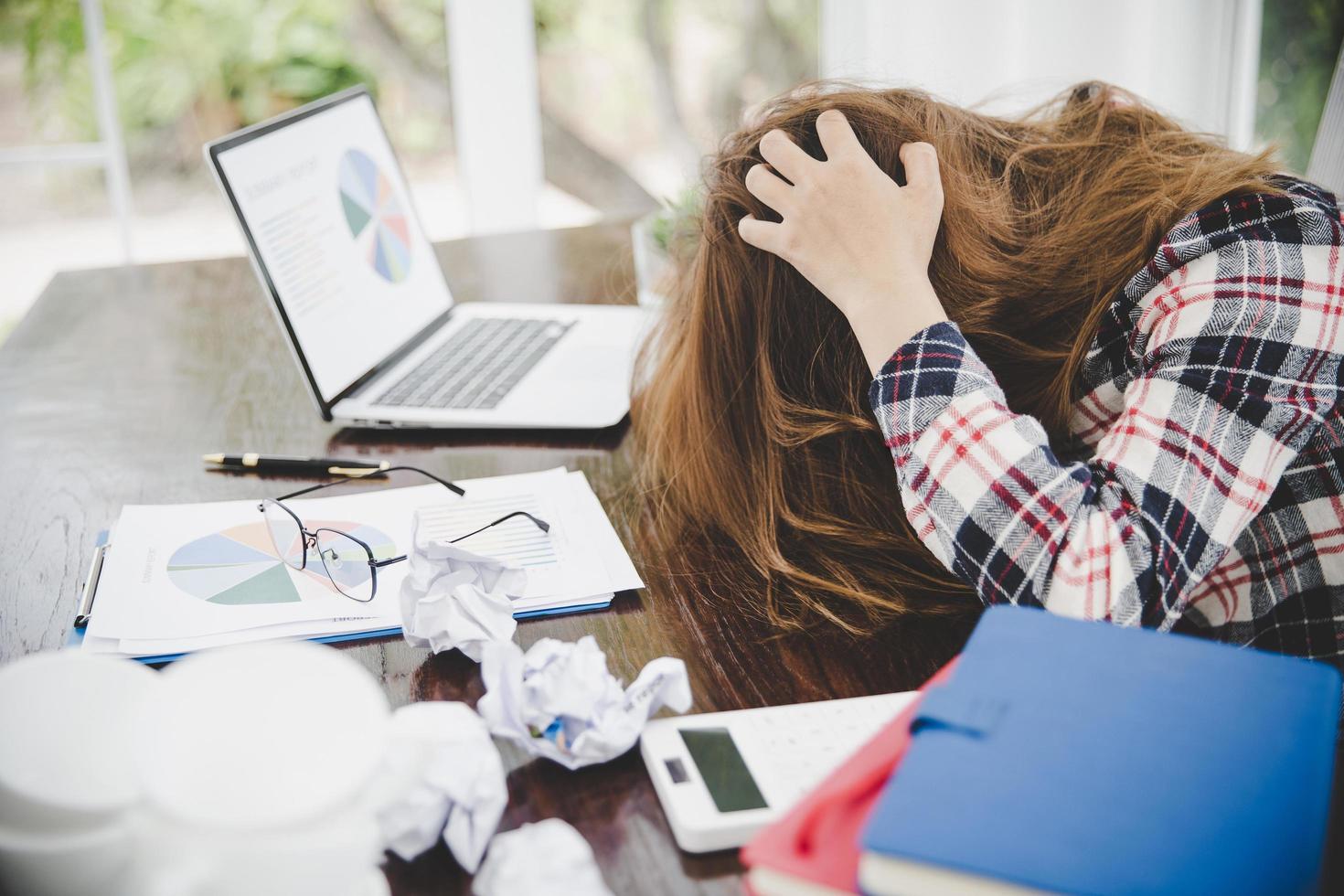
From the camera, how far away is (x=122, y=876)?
44cm

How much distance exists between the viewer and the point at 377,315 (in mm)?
1262

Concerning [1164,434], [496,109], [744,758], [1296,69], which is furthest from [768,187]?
[1296,69]

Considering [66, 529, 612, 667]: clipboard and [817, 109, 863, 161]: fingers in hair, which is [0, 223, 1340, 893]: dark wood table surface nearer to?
[66, 529, 612, 667]: clipboard

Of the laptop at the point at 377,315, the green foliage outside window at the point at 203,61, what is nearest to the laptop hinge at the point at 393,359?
the laptop at the point at 377,315

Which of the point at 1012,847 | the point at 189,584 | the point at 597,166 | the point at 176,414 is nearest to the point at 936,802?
the point at 1012,847

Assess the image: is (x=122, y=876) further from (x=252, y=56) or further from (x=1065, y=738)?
(x=252, y=56)

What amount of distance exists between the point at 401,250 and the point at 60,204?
1838mm

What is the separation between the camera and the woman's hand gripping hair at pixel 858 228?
0.82m

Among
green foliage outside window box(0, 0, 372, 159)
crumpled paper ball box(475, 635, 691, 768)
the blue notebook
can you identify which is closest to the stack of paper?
crumpled paper ball box(475, 635, 691, 768)

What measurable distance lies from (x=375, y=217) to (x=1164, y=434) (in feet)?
2.92

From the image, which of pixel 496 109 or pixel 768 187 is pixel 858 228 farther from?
pixel 496 109

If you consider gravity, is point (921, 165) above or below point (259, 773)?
above

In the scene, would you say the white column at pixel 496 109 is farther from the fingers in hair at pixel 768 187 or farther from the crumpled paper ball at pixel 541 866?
the crumpled paper ball at pixel 541 866

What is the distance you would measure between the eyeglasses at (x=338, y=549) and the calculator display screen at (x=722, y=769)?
282 millimetres
